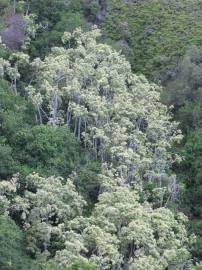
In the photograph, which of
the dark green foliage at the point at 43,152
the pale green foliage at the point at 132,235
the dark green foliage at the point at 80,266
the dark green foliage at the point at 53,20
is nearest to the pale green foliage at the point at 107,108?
the dark green foliage at the point at 43,152

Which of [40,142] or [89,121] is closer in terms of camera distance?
[40,142]

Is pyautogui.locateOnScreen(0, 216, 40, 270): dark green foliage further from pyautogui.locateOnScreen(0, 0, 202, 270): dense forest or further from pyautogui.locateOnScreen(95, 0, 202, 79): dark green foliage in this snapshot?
pyautogui.locateOnScreen(95, 0, 202, 79): dark green foliage

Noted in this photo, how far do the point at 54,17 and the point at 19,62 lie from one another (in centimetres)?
1414

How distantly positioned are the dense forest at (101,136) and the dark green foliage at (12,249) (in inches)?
3.0

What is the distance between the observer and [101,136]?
50.0m

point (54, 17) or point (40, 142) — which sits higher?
point (54, 17)

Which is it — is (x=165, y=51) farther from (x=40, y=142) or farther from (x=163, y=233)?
(x=163, y=233)

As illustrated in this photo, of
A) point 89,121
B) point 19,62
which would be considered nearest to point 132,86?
point 89,121

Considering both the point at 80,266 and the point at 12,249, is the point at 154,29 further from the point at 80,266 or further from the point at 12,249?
the point at 80,266

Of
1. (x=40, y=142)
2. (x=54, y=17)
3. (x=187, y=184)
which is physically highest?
(x=54, y=17)

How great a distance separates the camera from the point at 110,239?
39156 mm

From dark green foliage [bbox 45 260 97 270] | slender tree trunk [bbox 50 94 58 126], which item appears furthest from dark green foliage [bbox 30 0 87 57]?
dark green foliage [bbox 45 260 97 270]

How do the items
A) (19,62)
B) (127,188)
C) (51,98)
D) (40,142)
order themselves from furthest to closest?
(19,62)
(51,98)
(40,142)
(127,188)

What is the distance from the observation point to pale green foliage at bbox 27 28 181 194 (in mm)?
50219
